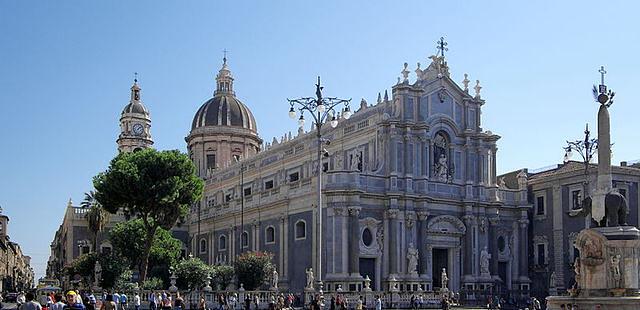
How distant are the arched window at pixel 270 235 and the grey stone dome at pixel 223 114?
95.6 ft

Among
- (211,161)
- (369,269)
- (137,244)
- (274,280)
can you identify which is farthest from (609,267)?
(211,161)

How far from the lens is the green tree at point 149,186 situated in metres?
52.5

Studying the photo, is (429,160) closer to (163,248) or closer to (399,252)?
(399,252)

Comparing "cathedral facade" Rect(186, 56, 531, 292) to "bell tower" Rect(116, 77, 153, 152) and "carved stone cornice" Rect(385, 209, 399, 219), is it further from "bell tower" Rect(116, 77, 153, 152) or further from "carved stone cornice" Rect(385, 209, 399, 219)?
"bell tower" Rect(116, 77, 153, 152)

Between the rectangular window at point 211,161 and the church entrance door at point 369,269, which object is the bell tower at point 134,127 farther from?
the church entrance door at point 369,269

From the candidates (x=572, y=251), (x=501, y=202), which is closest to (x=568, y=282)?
(x=572, y=251)

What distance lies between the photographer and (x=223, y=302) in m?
Result: 45.6

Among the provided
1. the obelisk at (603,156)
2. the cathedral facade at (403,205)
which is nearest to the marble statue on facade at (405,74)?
the cathedral facade at (403,205)

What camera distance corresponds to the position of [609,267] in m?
27.5

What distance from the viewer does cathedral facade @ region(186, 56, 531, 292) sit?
56.7 metres

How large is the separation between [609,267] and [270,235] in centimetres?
3878

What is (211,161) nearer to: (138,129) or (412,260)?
(138,129)

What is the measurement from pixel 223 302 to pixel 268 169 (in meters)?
28.8

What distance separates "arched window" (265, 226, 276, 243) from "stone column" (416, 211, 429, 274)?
10563 millimetres
